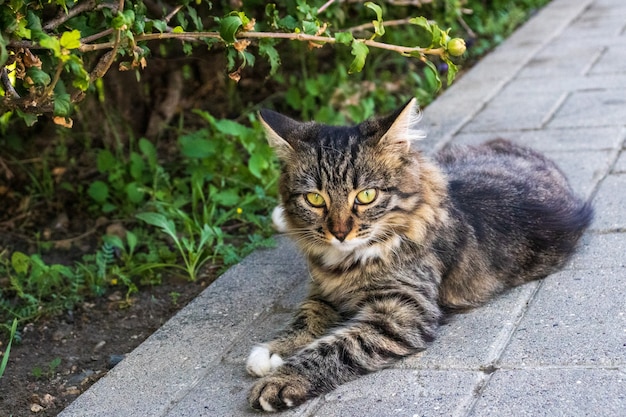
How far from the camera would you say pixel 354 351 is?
3.03m

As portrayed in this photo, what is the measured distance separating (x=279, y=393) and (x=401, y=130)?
1072 mm

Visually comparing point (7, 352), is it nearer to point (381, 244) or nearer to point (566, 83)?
point (381, 244)

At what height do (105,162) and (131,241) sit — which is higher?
(105,162)

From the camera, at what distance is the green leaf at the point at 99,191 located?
499 centimetres

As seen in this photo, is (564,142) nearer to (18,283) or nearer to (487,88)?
(487,88)

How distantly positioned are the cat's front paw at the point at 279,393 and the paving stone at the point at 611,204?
1.73m

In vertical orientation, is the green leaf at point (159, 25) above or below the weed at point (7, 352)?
above

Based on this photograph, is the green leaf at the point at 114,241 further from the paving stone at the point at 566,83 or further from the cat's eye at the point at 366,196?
the paving stone at the point at 566,83

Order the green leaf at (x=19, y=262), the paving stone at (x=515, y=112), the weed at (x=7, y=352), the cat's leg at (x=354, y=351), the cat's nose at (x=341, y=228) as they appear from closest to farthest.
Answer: the cat's leg at (x=354, y=351), the cat's nose at (x=341, y=228), the weed at (x=7, y=352), the green leaf at (x=19, y=262), the paving stone at (x=515, y=112)

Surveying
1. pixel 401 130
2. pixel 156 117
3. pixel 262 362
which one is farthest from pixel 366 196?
pixel 156 117

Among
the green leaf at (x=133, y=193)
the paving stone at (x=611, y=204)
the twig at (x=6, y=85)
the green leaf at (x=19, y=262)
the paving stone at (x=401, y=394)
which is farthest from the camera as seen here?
the green leaf at (x=133, y=193)

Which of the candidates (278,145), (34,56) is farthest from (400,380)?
(34,56)

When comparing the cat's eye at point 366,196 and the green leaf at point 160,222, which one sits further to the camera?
the green leaf at point 160,222

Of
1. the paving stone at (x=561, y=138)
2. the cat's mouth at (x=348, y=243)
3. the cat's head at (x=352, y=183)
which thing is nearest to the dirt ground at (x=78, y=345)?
the cat's head at (x=352, y=183)
